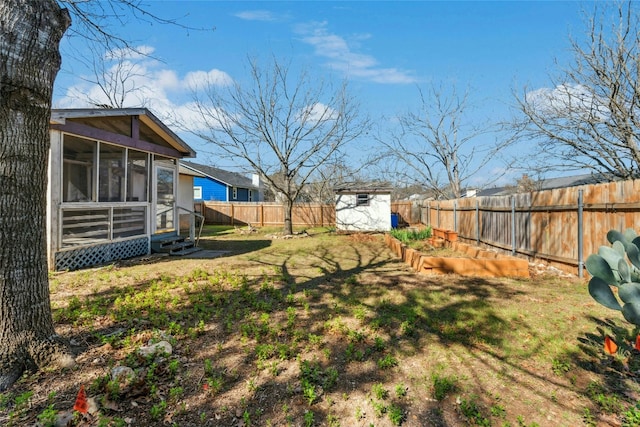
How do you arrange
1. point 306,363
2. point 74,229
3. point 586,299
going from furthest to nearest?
point 74,229
point 586,299
point 306,363

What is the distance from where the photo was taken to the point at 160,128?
889 cm

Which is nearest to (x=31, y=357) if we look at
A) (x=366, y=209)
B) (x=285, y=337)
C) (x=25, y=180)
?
(x=25, y=180)

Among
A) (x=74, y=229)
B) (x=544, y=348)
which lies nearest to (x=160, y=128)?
(x=74, y=229)

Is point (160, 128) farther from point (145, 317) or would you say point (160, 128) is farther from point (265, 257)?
point (145, 317)

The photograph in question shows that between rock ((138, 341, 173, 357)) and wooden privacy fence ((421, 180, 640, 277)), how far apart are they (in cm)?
653

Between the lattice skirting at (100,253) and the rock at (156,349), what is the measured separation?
4.84 metres

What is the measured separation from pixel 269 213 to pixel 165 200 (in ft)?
38.9

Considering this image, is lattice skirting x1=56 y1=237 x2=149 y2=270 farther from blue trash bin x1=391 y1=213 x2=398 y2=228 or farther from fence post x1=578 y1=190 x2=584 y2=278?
blue trash bin x1=391 y1=213 x2=398 y2=228

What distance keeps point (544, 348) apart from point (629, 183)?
3494 millimetres

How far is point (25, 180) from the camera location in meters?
2.74

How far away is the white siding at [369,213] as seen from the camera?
57.0 ft

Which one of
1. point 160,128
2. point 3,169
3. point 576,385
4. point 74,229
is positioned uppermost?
point 160,128

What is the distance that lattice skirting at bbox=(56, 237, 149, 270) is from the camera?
6602 mm

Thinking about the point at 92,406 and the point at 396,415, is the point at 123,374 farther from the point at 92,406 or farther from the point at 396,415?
the point at 396,415
